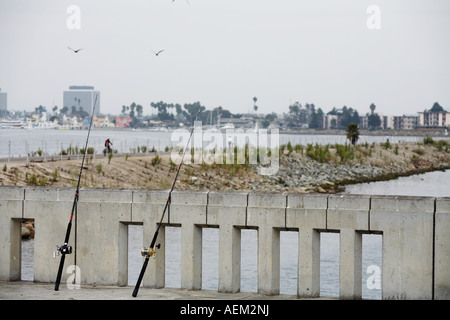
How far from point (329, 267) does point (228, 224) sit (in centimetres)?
1538

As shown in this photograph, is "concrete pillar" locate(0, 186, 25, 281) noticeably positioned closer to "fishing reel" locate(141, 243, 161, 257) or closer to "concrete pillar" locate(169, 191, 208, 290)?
"fishing reel" locate(141, 243, 161, 257)

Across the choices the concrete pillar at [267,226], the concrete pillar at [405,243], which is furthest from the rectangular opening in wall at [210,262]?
the concrete pillar at [405,243]

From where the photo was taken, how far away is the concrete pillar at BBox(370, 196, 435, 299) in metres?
11.8

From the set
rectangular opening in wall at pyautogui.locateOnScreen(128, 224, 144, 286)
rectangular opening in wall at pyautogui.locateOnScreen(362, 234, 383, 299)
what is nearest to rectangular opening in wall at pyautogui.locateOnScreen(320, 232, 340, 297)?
rectangular opening in wall at pyautogui.locateOnScreen(362, 234, 383, 299)

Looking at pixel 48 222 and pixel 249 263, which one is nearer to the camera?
pixel 48 222

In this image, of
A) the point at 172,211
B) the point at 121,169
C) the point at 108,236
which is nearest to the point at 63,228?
the point at 108,236

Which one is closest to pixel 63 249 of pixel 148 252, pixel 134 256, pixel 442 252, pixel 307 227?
pixel 148 252

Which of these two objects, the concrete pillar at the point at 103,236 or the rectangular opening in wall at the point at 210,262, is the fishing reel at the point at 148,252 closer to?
the concrete pillar at the point at 103,236

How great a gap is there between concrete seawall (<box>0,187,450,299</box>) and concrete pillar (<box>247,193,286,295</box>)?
0.02 metres

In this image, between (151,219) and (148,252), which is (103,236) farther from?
(148,252)

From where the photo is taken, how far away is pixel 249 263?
2741cm

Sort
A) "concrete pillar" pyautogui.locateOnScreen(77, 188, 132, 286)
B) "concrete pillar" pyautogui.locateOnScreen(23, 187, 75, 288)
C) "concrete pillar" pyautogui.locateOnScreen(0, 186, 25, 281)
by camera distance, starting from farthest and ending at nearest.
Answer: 1. "concrete pillar" pyautogui.locateOnScreen(0, 186, 25, 281)
2. "concrete pillar" pyautogui.locateOnScreen(23, 187, 75, 288)
3. "concrete pillar" pyautogui.locateOnScreen(77, 188, 132, 286)

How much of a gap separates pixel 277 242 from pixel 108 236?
2.71 m

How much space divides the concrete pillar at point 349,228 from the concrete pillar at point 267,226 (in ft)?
2.62
